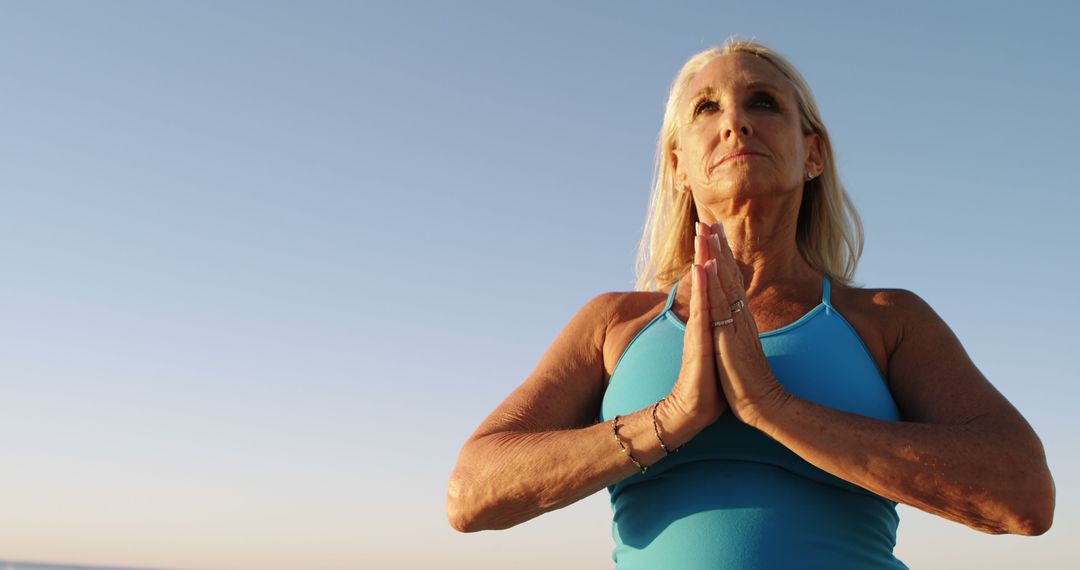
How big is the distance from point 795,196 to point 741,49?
0.63m

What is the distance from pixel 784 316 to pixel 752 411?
2.14ft

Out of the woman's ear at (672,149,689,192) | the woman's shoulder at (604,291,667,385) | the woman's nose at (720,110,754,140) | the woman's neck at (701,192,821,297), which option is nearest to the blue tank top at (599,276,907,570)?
the woman's shoulder at (604,291,667,385)

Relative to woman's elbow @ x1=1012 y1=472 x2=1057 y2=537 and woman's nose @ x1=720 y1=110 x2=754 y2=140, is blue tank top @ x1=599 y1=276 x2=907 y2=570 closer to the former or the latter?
woman's elbow @ x1=1012 y1=472 x2=1057 y2=537

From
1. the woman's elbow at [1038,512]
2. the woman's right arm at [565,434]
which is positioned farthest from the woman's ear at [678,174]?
the woman's elbow at [1038,512]

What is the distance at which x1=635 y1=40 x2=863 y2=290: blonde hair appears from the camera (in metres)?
4.14

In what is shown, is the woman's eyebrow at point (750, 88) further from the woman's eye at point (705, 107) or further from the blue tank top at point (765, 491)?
the blue tank top at point (765, 491)

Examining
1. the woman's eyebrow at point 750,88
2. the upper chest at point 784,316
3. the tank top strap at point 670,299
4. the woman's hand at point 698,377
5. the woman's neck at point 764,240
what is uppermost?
the woman's eyebrow at point 750,88

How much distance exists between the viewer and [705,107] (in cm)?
399

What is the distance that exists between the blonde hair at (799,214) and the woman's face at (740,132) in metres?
0.11

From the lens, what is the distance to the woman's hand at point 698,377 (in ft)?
10.1

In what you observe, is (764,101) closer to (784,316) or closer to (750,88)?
(750,88)

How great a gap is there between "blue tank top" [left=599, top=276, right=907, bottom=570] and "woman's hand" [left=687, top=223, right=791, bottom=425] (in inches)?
8.2

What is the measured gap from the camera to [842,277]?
13.9 ft

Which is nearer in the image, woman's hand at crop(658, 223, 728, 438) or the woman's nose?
woman's hand at crop(658, 223, 728, 438)
